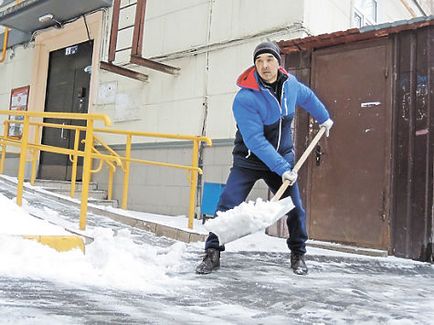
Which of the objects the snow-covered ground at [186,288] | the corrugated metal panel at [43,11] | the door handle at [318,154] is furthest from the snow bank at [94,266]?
the corrugated metal panel at [43,11]

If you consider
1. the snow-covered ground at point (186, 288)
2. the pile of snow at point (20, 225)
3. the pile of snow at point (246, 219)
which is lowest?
the snow-covered ground at point (186, 288)

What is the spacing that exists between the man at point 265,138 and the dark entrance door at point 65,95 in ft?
20.0

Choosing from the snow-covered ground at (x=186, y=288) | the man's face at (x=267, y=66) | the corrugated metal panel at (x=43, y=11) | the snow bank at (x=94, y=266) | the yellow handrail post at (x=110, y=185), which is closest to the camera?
the snow-covered ground at (x=186, y=288)

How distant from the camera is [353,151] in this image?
487cm

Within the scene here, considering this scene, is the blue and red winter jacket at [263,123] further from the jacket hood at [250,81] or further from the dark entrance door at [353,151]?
the dark entrance door at [353,151]

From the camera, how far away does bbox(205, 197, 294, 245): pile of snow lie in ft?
9.45

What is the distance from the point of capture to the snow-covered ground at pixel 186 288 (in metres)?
2.22

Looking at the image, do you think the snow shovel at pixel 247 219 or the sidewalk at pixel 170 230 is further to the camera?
the sidewalk at pixel 170 230

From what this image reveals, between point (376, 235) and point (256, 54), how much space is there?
2.42 metres

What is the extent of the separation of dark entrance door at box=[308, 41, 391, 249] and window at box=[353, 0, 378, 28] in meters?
2.67

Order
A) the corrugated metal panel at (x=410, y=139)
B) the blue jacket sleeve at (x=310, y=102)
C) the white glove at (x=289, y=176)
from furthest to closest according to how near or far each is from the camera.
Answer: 1. the corrugated metal panel at (x=410, y=139)
2. the blue jacket sleeve at (x=310, y=102)
3. the white glove at (x=289, y=176)

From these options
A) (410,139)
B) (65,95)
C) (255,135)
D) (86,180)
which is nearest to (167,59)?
(65,95)

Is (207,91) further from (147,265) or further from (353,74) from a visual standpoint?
(147,265)

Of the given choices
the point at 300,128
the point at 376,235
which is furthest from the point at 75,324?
the point at 300,128
